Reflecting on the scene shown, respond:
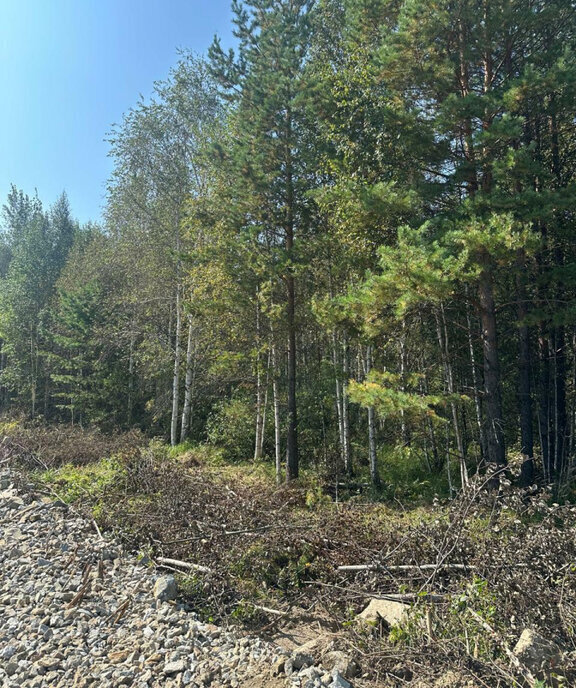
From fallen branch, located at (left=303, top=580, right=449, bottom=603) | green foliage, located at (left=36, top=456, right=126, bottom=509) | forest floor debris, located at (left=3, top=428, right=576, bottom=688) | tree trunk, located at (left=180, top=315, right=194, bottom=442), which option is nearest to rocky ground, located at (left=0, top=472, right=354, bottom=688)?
forest floor debris, located at (left=3, top=428, right=576, bottom=688)

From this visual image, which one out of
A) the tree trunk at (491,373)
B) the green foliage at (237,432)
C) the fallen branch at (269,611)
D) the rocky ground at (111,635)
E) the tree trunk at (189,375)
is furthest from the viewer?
the tree trunk at (189,375)

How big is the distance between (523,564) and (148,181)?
689 inches

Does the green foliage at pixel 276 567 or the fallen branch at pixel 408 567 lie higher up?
the fallen branch at pixel 408 567

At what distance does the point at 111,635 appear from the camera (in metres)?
4.48

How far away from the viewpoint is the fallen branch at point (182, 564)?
5.42m

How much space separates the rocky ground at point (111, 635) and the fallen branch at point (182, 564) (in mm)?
181

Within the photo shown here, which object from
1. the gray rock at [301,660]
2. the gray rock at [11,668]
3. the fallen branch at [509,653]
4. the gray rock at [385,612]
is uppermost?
the fallen branch at [509,653]

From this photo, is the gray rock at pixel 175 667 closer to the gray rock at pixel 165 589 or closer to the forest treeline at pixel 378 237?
the gray rock at pixel 165 589

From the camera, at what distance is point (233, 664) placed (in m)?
3.98

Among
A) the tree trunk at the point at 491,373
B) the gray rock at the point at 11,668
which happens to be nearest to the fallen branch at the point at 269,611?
the gray rock at the point at 11,668

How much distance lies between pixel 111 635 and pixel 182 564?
1266mm

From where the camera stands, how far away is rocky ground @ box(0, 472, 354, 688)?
3.83 m

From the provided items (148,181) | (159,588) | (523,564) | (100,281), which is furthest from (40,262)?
(523,564)

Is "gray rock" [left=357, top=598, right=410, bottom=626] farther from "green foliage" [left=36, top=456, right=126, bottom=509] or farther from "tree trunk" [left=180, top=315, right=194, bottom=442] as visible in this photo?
"tree trunk" [left=180, top=315, right=194, bottom=442]
